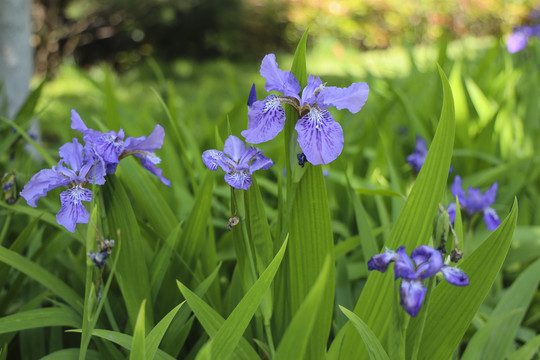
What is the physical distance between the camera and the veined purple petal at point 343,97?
962mm

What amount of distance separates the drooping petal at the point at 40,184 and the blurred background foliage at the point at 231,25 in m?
5.96

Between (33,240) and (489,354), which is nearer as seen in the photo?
(489,354)

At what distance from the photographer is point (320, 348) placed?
3.42 ft

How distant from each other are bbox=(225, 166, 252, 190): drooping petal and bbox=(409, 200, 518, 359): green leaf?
438mm

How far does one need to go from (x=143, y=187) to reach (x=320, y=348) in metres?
0.58

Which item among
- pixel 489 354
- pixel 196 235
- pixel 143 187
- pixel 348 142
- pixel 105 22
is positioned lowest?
pixel 489 354

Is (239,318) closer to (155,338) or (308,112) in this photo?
(155,338)

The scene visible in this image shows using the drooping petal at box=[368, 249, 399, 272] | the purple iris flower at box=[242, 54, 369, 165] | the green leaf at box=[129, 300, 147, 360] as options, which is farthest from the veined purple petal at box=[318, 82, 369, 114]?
the green leaf at box=[129, 300, 147, 360]

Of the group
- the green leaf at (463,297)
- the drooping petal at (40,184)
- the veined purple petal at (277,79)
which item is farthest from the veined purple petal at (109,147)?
the green leaf at (463,297)

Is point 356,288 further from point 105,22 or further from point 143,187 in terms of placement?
point 105,22

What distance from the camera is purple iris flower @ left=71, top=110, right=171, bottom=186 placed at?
971 millimetres

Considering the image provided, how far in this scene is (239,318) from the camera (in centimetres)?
91

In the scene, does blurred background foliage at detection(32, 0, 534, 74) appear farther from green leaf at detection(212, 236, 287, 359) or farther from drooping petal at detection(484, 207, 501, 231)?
green leaf at detection(212, 236, 287, 359)

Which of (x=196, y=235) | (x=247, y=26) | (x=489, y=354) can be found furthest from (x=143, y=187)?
(x=247, y=26)
